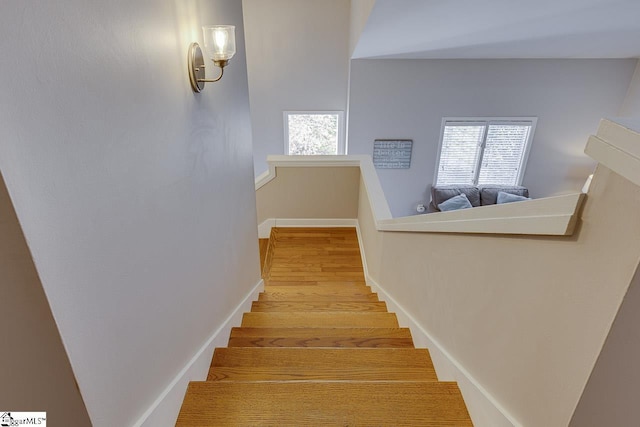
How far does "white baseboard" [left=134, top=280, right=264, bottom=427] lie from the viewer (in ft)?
3.20

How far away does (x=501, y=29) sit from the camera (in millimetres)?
3250

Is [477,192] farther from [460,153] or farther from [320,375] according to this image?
[320,375]

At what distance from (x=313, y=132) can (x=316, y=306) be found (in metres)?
4.03

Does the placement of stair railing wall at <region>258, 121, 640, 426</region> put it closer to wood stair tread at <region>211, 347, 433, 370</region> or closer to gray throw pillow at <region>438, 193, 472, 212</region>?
wood stair tread at <region>211, 347, 433, 370</region>

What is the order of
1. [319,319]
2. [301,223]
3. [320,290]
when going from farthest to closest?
[301,223]
[320,290]
[319,319]

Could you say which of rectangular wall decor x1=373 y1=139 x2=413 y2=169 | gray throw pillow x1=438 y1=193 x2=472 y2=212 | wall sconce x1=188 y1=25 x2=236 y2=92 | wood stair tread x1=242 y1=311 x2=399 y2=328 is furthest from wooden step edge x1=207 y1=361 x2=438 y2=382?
rectangular wall decor x1=373 y1=139 x2=413 y2=169

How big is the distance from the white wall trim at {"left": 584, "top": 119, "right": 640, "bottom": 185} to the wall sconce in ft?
3.61

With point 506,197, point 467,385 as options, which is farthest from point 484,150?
point 467,385

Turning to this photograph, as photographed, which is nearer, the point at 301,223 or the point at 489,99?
the point at 301,223

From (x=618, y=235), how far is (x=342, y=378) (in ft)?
3.53

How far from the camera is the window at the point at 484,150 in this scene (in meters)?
5.25

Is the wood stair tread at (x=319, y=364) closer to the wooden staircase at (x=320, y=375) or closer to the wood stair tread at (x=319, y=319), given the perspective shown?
the wooden staircase at (x=320, y=375)

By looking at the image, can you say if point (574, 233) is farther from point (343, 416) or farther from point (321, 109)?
point (321, 109)

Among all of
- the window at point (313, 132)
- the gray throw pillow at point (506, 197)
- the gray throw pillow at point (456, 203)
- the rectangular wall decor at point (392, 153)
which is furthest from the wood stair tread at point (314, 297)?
the window at point (313, 132)
